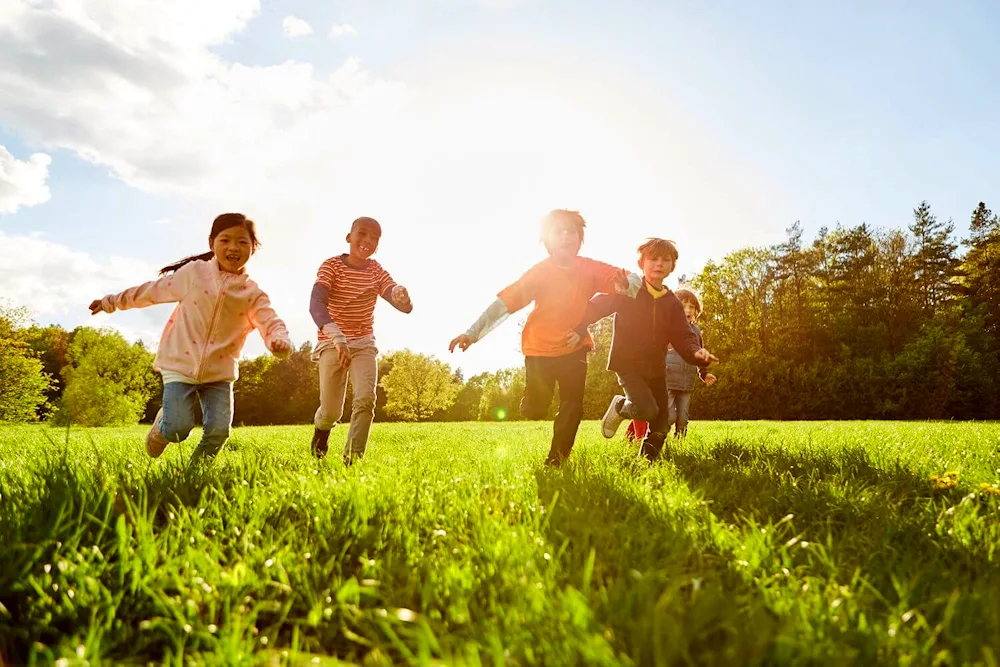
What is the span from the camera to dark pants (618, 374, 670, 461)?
5.66m

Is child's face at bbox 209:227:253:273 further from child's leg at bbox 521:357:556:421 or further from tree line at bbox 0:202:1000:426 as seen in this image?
tree line at bbox 0:202:1000:426

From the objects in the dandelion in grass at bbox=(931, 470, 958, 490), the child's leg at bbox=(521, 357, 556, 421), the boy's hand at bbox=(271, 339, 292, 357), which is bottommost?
the dandelion in grass at bbox=(931, 470, 958, 490)

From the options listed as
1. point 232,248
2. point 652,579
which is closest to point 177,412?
point 232,248

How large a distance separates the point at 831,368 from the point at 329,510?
40.2m

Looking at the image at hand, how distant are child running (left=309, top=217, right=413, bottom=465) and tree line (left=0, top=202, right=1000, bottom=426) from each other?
3342 cm

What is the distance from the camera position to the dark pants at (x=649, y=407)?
5664mm

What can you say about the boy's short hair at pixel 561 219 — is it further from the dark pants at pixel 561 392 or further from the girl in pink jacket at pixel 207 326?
the girl in pink jacket at pixel 207 326

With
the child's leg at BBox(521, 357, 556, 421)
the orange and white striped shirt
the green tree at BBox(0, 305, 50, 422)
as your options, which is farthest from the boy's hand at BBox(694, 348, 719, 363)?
the green tree at BBox(0, 305, 50, 422)

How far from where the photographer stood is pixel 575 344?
5.55m

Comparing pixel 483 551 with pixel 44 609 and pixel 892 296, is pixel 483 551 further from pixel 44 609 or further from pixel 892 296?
pixel 892 296

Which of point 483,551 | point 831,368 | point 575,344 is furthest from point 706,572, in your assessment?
point 831,368

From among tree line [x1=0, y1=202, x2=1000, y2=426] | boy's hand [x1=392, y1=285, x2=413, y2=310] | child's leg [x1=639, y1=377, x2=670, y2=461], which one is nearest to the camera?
child's leg [x1=639, y1=377, x2=670, y2=461]

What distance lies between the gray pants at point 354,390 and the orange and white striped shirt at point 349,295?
0.77ft

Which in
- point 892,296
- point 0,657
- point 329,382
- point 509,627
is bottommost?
point 0,657
